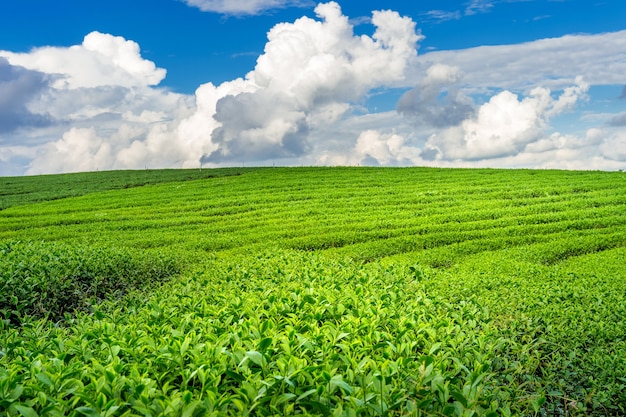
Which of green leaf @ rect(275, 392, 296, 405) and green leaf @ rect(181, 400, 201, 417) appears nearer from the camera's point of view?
green leaf @ rect(181, 400, 201, 417)

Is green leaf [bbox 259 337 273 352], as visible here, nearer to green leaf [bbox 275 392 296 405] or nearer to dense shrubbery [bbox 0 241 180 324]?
green leaf [bbox 275 392 296 405]

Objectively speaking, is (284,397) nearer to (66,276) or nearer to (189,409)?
(189,409)

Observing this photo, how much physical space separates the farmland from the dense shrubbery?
44mm

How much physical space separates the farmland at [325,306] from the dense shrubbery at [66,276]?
44 mm

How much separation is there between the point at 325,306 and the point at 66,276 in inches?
262

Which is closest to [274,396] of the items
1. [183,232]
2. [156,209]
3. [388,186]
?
[183,232]

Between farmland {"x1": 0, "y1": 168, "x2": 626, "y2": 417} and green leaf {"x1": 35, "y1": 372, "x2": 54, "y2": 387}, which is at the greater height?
green leaf {"x1": 35, "y1": 372, "x2": 54, "y2": 387}

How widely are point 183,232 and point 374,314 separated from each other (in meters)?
14.8

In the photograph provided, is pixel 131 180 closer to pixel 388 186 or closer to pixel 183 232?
pixel 388 186

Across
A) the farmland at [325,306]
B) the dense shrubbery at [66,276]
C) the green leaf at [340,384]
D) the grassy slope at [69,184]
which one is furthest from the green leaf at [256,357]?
the grassy slope at [69,184]

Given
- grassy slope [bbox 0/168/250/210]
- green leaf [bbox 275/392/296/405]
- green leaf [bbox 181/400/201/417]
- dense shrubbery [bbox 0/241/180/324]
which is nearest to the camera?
green leaf [bbox 181/400/201/417]

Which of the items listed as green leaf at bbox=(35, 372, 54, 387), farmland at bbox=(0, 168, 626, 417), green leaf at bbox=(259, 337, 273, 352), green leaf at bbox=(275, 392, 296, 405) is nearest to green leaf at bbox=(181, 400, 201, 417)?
farmland at bbox=(0, 168, 626, 417)

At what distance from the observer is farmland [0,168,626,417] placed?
331cm

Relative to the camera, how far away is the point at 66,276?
32.4 feet
